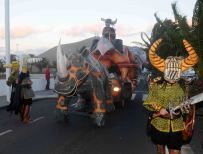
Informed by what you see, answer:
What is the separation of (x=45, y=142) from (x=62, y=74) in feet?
8.42

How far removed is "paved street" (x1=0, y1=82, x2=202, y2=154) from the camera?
9266mm

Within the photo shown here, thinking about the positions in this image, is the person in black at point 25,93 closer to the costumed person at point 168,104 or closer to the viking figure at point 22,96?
the viking figure at point 22,96

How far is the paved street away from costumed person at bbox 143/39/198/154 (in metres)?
3.10

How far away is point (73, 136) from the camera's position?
434 inches

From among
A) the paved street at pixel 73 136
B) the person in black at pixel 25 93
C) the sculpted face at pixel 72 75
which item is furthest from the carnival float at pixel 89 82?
the person in black at pixel 25 93

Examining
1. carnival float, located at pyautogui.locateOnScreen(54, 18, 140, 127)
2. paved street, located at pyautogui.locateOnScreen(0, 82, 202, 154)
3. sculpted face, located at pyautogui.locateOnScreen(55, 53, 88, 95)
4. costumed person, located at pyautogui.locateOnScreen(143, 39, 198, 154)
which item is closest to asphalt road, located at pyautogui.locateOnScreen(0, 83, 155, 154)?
paved street, located at pyautogui.locateOnScreen(0, 82, 202, 154)

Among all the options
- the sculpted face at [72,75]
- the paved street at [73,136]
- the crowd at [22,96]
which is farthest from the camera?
the crowd at [22,96]

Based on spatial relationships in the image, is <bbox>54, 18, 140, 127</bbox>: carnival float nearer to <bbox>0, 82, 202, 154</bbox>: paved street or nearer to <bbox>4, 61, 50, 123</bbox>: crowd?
<bbox>0, 82, 202, 154</bbox>: paved street

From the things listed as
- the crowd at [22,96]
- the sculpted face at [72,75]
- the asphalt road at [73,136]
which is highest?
the sculpted face at [72,75]

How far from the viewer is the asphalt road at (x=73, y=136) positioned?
30.4 ft

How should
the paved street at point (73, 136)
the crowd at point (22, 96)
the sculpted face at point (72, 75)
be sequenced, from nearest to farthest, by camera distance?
the paved street at point (73, 136) → the sculpted face at point (72, 75) → the crowd at point (22, 96)

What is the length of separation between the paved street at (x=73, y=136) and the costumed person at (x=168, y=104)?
10.2ft

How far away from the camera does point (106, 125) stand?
13250mm

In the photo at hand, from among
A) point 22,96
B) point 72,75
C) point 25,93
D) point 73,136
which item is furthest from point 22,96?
point 73,136
